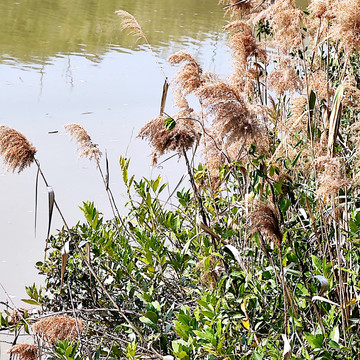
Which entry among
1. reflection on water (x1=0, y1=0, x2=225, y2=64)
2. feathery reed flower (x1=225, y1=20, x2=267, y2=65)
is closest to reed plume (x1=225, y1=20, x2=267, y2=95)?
feathery reed flower (x1=225, y1=20, x2=267, y2=65)

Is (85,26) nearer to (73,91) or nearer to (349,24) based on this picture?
(73,91)

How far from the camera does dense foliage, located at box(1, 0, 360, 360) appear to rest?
1628 mm

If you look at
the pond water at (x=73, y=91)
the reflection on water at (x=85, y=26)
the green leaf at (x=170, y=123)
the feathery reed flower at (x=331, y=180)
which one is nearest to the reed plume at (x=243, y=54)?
the pond water at (x=73, y=91)

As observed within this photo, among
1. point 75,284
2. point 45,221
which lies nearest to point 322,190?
point 75,284

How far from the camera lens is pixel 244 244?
197 cm

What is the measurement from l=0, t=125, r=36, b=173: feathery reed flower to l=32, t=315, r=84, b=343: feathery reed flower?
479mm

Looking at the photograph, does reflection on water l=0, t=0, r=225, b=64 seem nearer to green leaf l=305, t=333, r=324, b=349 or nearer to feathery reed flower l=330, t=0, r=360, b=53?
feathery reed flower l=330, t=0, r=360, b=53

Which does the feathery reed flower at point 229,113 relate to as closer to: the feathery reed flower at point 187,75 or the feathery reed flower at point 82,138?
the feathery reed flower at point 187,75

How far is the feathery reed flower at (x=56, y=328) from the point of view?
1.54m

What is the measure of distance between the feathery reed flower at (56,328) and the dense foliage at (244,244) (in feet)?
0.05

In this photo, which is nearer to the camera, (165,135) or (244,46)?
(165,135)

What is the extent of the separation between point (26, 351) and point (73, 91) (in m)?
5.10

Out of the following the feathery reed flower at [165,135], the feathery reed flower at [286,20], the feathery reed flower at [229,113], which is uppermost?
the feathery reed flower at [286,20]

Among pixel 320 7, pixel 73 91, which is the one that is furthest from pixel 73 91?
pixel 320 7
